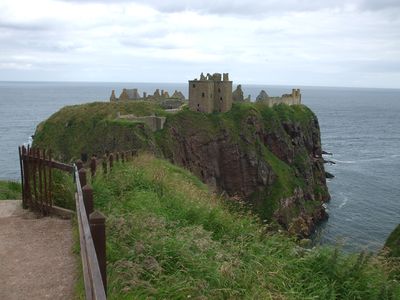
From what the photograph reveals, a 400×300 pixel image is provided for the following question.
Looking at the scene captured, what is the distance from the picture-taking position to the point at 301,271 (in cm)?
911

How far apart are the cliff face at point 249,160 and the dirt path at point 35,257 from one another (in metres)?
48.5

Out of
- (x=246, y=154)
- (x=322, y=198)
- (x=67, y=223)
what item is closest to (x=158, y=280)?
(x=67, y=223)

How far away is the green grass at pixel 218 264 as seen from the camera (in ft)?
24.2

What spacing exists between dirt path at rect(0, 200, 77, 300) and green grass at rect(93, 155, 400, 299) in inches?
37.6

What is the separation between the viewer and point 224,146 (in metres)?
→ 68.4

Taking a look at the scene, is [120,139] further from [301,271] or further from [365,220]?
[301,271]

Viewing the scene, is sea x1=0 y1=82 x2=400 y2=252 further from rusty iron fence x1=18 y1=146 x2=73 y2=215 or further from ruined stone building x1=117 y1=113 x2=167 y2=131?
ruined stone building x1=117 y1=113 x2=167 y2=131

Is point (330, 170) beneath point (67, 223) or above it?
beneath

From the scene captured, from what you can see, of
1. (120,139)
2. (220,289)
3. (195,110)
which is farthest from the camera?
(195,110)

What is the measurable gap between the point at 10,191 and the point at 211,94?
2277 inches

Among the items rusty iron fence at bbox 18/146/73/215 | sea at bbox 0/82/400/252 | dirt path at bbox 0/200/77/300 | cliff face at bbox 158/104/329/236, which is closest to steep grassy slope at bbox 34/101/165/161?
cliff face at bbox 158/104/329/236

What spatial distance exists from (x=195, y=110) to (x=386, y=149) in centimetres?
6898

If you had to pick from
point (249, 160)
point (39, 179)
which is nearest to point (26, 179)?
point (39, 179)

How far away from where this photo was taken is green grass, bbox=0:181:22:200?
665 inches
